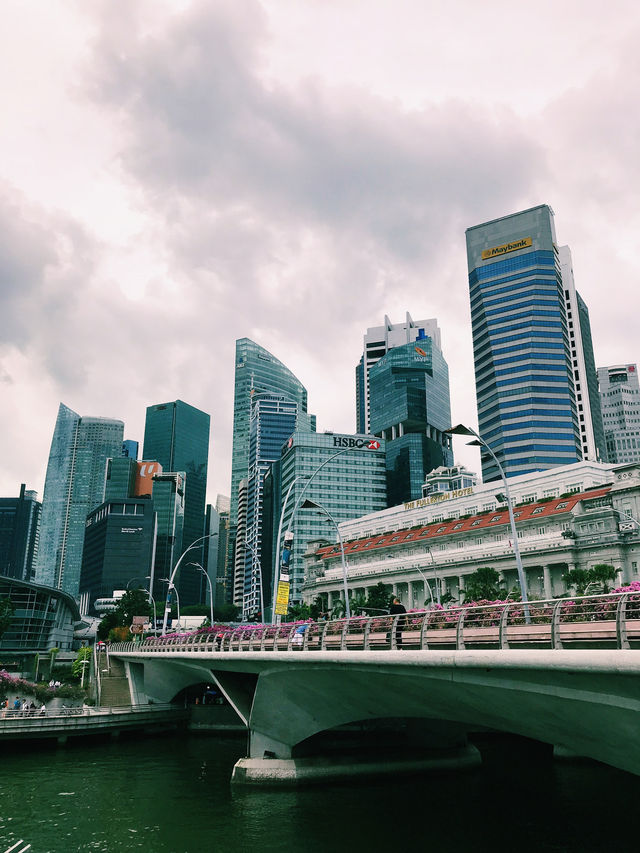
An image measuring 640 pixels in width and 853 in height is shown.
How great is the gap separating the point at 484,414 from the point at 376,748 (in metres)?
153

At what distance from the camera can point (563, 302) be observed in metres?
190

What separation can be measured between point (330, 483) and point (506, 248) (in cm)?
8696

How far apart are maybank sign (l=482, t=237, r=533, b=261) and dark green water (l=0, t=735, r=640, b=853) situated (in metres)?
173

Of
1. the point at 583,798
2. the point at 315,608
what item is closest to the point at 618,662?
the point at 583,798

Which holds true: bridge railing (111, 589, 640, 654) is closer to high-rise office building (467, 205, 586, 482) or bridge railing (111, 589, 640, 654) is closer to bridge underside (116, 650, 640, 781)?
bridge underside (116, 650, 640, 781)

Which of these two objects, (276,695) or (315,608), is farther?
(315,608)

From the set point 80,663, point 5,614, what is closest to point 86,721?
point 80,663

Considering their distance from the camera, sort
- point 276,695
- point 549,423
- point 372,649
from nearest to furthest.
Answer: point 372,649 → point 276,695 → point 549,423

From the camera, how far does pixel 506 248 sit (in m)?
194

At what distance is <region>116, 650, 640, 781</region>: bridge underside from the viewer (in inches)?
614

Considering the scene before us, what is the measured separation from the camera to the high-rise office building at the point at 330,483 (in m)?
182

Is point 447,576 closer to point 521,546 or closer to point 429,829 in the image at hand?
point 521,546

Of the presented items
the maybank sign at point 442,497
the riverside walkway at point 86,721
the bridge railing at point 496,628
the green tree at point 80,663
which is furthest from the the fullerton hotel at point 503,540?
the bridge railing at point 496,628

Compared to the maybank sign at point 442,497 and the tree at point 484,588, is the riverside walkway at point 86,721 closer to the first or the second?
the tree at point 484,588
